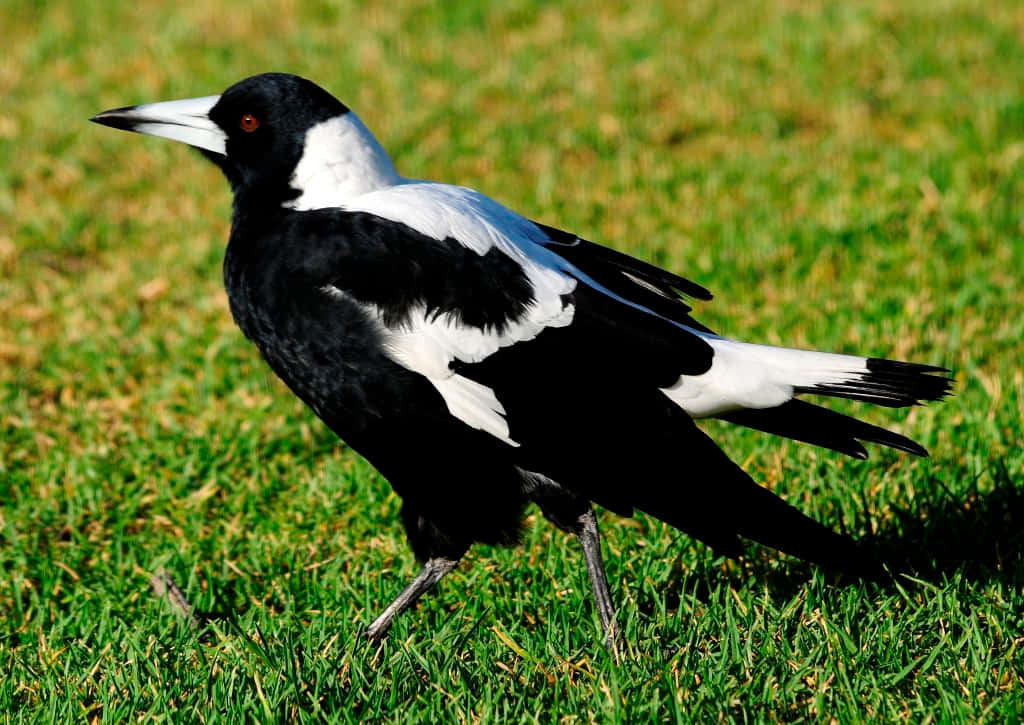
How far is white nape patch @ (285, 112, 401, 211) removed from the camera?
257 cm

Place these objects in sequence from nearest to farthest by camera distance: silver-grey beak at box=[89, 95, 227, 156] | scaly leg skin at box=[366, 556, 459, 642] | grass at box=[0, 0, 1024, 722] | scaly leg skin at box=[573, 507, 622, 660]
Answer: grass at box=[0, 0, 1024, 722], scaly leg skin at box=[573, 507, 622, 660], scaly leg skin at box=[366, 556, 459, 642], silver-grey beak at box=[89, 95, 227, 156]

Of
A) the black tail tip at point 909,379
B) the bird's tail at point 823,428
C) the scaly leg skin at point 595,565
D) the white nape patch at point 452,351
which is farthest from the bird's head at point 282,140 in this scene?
the black tail tip at point 909,379

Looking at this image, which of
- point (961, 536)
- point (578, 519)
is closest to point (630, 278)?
point (578, 519)

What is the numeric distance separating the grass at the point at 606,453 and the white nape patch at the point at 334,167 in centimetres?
83

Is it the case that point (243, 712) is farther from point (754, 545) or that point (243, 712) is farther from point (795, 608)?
point (754, 545)

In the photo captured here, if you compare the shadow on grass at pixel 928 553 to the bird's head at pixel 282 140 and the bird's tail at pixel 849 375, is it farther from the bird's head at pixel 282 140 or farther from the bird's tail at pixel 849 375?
the bird's head at pixel 282 140

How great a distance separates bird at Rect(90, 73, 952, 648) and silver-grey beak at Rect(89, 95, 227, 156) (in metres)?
0.37

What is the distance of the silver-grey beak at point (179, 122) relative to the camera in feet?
8.93

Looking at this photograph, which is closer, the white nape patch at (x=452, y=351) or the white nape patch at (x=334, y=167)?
the white nape patch at (x=452, y=351)

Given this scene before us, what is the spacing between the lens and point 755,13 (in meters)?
6.44

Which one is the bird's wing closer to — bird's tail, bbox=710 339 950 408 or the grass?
bird's tail, bbox=710 339 950 408

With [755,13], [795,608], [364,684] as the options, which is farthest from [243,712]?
[755,13]

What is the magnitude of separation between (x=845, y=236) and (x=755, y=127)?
1.14m

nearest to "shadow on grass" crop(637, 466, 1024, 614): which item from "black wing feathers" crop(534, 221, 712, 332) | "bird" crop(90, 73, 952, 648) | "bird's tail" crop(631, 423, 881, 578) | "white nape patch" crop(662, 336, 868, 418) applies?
"bird's tail" crop(631, 423, 881, 578)
